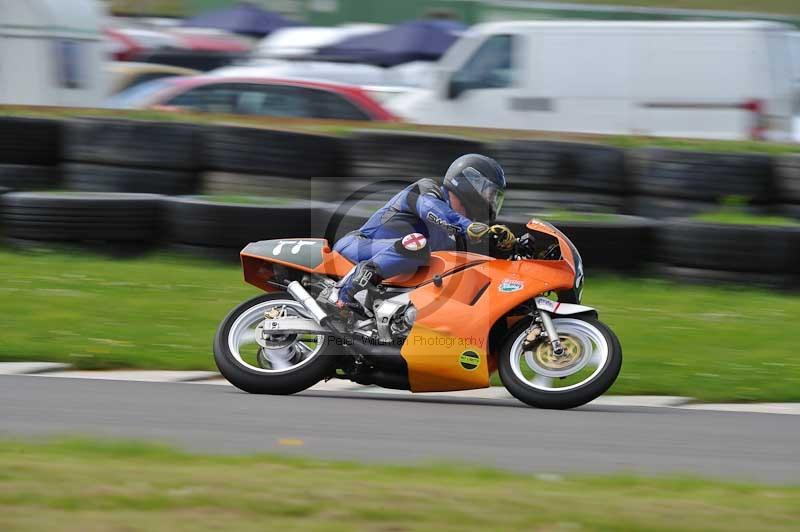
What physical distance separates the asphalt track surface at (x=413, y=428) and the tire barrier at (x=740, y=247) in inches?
136

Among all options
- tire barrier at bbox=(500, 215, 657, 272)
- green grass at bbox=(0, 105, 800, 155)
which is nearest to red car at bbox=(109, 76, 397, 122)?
green grass at bbox=(0, 105, 800, 155)

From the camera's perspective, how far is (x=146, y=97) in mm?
15641

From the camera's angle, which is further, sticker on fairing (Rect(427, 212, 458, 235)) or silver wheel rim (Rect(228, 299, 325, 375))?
silver wheel rim (Rect(228, 299, 325, 375))

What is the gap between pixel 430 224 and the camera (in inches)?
267

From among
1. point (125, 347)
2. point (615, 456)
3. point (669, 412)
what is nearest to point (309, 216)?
point (125, 347)

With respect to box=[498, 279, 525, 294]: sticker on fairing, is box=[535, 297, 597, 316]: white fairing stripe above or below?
below

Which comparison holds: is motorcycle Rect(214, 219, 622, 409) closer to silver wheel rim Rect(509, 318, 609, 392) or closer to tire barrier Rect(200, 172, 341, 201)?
→ silver wheel rim Rect(509, 318, 609, 392)

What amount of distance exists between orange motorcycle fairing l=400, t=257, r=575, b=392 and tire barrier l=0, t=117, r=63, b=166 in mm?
5996

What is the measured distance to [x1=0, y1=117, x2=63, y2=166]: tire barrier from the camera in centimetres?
1162

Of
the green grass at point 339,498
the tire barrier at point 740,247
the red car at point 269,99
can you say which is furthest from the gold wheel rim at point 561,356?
the red car at point 269,99

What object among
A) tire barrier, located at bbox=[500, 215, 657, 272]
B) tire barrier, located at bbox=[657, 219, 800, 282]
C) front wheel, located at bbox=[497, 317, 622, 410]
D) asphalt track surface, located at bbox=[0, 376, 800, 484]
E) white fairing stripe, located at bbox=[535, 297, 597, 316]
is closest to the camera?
asphalt track surface, located at bbox=[0, 376, 800, 484]

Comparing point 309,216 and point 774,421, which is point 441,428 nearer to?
point 774,421

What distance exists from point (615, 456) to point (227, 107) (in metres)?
10.2

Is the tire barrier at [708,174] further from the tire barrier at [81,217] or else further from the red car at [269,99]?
the red car at [269,99]
